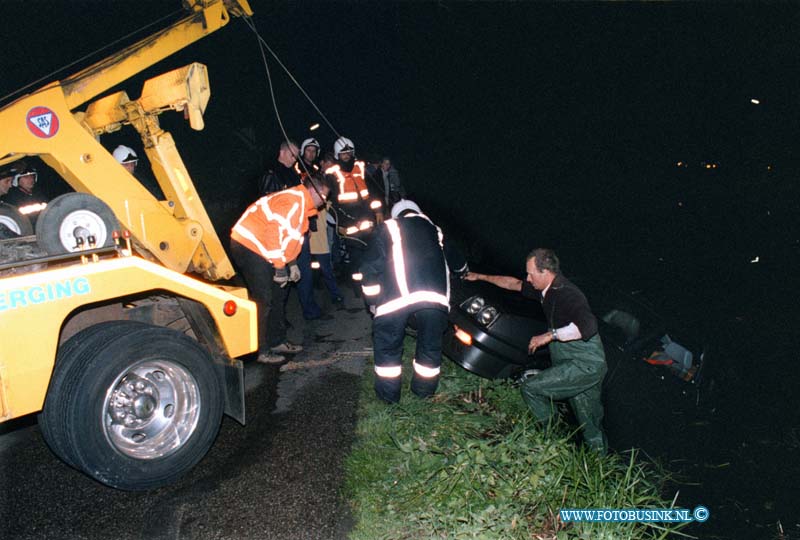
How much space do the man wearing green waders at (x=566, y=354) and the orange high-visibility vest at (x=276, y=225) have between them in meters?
2.33

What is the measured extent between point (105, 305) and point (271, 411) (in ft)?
5.75

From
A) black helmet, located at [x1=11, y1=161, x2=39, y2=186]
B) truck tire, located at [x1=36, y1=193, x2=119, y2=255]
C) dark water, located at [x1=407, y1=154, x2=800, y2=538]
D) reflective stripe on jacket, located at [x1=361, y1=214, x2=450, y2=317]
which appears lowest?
dark water, located at [x1=407, y1=154, x2=800, y2=538]

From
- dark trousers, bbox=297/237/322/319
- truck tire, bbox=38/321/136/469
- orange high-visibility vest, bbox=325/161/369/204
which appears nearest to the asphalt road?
truck tire, bbox=38/321/136/469

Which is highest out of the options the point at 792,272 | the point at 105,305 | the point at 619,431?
the point at 105,305

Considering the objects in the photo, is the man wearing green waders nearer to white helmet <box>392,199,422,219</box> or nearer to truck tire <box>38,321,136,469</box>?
white helmet <box>392,199,422,219</box>

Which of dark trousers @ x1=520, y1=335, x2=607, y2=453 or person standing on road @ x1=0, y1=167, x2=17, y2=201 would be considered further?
person standing on road @ x1=0, y1=167, x2=17, y2=201

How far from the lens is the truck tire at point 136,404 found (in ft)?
11.0

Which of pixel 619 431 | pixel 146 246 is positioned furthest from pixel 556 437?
pixel 146 246

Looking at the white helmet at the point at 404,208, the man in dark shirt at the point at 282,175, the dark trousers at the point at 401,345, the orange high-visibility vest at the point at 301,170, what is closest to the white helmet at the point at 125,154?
the man in dark shirt at the point at 282,175

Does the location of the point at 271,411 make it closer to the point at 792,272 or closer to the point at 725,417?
the point at 725,417

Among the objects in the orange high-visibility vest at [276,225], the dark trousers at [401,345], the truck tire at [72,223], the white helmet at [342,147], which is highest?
the white helmet at [342,147]

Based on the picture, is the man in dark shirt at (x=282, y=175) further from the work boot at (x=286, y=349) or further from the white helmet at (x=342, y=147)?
the work boot at (x=286, y=349)

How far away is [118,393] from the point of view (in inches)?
143

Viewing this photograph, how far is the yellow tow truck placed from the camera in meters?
3.19
